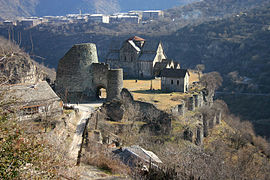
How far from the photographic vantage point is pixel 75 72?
31688mm

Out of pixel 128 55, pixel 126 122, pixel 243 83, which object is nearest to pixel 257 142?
pixel 126 122

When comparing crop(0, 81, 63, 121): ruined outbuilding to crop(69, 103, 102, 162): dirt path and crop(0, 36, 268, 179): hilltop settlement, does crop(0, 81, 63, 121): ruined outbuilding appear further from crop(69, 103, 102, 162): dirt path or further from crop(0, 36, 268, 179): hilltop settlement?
crop(69, 103, 102, 162): dirt path

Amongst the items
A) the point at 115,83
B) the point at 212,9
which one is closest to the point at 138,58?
the point at 115,83

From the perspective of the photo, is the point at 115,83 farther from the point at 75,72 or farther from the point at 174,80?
the point at 174,80

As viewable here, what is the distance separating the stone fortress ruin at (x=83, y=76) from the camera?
103 ft

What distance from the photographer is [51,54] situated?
100m

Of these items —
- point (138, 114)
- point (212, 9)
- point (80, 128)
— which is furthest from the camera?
point (212, 9)

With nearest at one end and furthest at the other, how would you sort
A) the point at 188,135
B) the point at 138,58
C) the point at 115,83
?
the point at 188,135, the point at 115,83, the point at 138,58

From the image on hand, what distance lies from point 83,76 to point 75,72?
0.95 m

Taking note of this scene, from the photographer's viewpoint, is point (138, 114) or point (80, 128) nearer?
point (80, 128)

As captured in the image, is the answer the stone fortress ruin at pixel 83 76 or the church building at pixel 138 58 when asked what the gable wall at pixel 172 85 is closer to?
the stone fortress ruin at pixel 83 76

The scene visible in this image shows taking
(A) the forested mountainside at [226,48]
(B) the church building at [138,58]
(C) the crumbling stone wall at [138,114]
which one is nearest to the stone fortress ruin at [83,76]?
(C) the crumbling stone wall at [138,114]

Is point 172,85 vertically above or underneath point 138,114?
above

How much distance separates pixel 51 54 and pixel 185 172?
307ft
